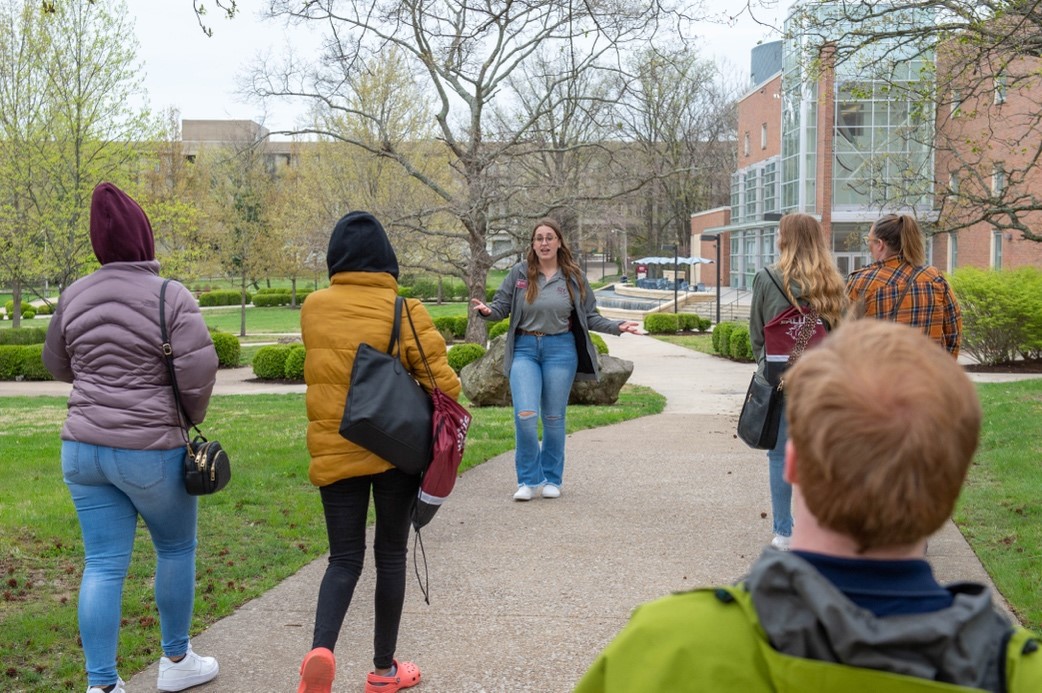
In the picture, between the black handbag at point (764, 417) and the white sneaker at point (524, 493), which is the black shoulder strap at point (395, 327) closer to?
the black handbag at point (764, 417)

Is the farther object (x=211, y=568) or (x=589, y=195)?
(x=589, y=195)

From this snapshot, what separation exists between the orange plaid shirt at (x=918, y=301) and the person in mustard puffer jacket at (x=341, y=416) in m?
2.59

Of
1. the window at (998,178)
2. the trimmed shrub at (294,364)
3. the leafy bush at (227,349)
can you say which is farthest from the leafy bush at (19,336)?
the window at (998,178)

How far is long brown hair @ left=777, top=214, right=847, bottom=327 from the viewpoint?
5.50 meters

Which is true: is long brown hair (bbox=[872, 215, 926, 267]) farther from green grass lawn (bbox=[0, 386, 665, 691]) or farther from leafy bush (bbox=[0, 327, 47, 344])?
leafy bush (bbox=[0, 327, 47, 344])

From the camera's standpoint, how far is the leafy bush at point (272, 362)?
72.1 feet

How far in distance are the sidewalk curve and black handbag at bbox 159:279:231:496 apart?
0.86m

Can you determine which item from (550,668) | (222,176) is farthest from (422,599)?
(222,176)

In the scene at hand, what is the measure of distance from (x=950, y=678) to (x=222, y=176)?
52715mm

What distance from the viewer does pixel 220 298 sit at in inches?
2365

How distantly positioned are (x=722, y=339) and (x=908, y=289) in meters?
20.1

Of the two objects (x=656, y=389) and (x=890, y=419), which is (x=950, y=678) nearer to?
(x=890, y=419)

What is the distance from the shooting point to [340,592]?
385 centimetres

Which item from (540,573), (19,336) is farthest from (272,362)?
(540,573)
